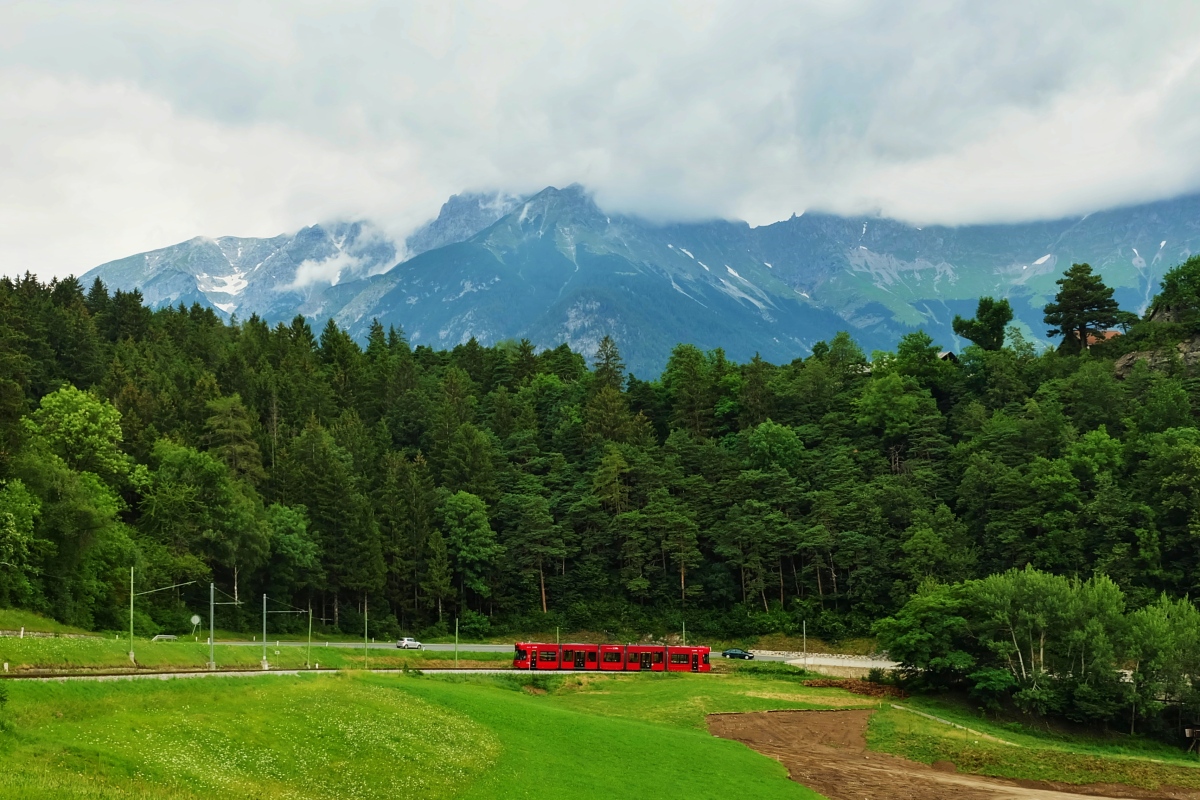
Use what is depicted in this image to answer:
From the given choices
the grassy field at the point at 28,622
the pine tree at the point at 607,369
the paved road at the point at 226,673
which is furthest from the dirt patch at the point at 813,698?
the pine tree at the point at 607,369

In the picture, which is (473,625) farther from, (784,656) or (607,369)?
(607,369)

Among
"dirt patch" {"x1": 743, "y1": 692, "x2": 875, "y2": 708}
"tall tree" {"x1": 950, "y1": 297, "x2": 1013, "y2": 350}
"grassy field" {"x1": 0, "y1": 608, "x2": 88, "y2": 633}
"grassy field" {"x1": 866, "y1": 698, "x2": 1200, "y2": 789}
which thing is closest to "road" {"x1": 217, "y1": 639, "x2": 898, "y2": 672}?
"dirt patch" {"x1": 743, "y1": 692, "x2": 875, "y2": 708}

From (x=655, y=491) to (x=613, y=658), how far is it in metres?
32.7

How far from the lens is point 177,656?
165ft

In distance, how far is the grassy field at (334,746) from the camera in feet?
81.0

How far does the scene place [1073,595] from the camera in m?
68.1

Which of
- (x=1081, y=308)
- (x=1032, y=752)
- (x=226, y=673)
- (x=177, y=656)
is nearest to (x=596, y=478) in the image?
(x=1032, y=752)

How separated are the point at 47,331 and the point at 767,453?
94494mm

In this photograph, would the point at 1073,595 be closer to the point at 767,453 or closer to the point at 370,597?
the point at 767,453

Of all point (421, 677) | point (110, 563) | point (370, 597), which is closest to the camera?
point (421, 677)

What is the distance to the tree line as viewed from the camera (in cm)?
8756

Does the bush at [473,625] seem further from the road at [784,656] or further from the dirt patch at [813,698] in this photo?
the dirt patch at [813,698]

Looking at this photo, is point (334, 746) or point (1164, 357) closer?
point (334, 746)

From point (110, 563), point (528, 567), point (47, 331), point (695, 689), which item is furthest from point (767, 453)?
point (47, 331)
